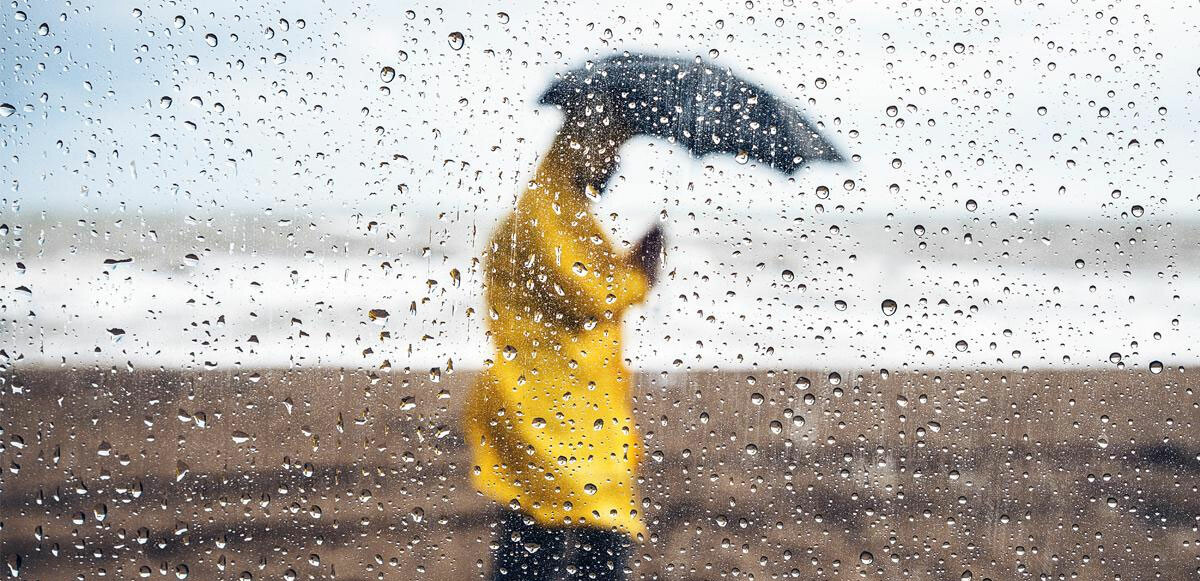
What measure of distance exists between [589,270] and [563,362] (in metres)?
0.10

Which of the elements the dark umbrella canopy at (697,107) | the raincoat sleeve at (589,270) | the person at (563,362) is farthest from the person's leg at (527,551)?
the dark umbrella canopy at (697,107)

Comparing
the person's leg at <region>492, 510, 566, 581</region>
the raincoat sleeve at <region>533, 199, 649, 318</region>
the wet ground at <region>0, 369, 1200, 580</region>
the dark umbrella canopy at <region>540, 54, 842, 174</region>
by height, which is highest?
the dark umbrella canopy at <region>540, 54, 842, 174</region>

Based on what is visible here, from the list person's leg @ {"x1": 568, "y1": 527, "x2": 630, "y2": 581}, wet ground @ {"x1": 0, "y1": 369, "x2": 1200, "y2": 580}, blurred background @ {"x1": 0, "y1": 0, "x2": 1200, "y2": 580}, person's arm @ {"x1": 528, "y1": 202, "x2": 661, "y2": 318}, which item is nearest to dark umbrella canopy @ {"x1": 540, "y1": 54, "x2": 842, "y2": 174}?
blurred background @ {"x1": 0, "y1": 0, "x2": 1200, "y2": 580}

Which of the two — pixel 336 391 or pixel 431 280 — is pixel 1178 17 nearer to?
pixel 431 280

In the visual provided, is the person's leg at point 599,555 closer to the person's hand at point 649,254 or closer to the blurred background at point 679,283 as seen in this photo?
the blurred background at point 679,283

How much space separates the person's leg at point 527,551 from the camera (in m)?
0.76

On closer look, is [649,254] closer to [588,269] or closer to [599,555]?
[588,269]

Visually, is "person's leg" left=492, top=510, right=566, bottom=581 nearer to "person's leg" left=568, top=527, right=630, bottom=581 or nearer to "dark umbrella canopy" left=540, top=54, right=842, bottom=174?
"person's leg" left=568, top=527, right=630, bottom=581

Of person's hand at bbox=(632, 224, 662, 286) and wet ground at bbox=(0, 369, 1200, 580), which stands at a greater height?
person's hand at bbox=(632, 224, 662, 286)

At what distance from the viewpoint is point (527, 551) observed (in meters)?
0.76

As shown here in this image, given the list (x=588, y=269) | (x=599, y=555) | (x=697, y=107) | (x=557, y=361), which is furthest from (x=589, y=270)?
(x=599, y=555)

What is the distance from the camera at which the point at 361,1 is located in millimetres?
734

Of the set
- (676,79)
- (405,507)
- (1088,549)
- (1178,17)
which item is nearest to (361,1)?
(676,79)

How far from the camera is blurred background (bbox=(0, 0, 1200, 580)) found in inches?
28.5
